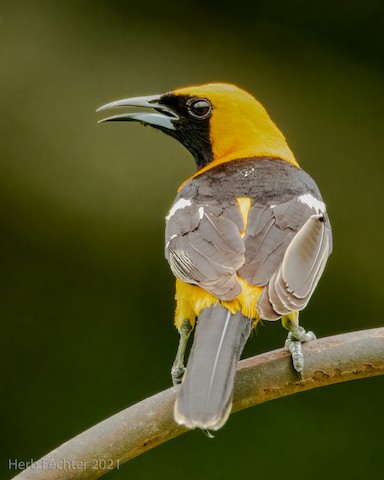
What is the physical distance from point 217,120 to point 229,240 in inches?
36.9

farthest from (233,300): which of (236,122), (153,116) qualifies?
(153,116)

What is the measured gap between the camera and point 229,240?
270 cm

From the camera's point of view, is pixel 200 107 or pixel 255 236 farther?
pixel 200 107

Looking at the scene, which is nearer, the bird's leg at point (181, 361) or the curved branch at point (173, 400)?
the curved branch at point (173, 400)

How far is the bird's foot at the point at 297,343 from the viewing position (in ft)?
8.40

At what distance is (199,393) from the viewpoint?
2193 millimetres

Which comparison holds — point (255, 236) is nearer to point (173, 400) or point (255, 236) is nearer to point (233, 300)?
point (233, 300)

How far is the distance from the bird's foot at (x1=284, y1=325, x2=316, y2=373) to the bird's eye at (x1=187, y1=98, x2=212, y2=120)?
112cm

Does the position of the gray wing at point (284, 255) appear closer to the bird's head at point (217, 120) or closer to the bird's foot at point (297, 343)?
the bird's foot at point (297, 343)

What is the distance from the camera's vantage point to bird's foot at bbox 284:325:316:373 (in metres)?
2.56

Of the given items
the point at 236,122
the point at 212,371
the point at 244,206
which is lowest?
the point at 212,371

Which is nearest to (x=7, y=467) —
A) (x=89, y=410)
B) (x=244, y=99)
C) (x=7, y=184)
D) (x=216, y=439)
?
(x=89, y=410)

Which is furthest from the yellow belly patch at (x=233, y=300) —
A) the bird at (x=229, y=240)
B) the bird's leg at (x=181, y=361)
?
the bird's leg at (x=181, y=361)

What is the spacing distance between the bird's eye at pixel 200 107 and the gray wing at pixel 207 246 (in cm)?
62
